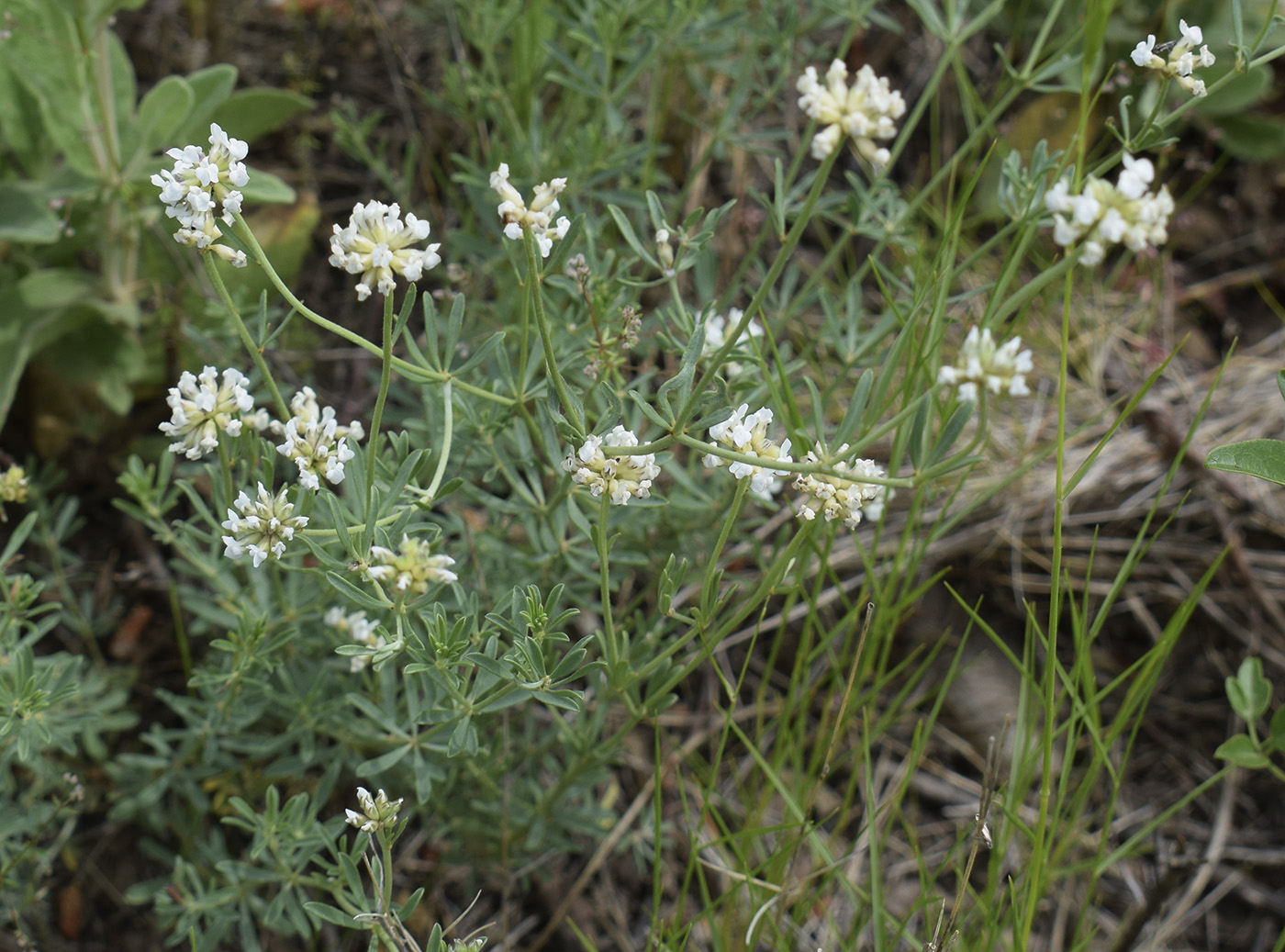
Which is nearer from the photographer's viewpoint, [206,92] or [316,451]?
[316,451]

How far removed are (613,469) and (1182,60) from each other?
1.20 meters

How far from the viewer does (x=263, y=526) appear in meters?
1.65

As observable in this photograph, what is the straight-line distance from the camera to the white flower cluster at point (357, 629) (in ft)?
6.26

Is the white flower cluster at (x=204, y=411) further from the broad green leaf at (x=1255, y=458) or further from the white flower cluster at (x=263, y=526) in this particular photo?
the broad green leaf at (x=1255, y=458)

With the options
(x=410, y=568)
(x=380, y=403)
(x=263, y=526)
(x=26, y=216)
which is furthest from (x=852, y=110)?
(x=26, y=216)

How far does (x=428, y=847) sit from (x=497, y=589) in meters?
0.87

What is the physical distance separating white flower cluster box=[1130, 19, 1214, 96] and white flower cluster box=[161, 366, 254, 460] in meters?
1.65

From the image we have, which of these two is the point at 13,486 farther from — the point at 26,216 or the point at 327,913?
the point at 327,913

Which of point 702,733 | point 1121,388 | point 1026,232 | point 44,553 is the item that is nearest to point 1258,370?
point 1121,388

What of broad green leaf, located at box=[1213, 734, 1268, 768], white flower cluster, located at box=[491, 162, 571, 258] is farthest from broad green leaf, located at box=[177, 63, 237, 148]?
broad green leaf, located at box=[1213, 734, 1268, 768]

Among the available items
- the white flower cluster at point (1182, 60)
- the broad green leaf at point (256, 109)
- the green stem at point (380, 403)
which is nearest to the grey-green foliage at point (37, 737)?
the green stem at point (380, 403)

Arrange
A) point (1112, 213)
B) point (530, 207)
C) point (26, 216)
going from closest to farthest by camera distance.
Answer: point (1112, 213), point (530, 207), point (26, 216)

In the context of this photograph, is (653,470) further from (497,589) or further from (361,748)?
(361,748)

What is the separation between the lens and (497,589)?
2504mm
